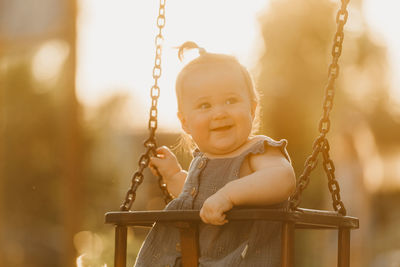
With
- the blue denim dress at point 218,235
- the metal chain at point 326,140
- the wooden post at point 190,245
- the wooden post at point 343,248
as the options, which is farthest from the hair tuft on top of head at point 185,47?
the wooden post at point 343,248

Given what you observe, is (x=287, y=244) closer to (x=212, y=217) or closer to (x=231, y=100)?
(x=212, y=217)

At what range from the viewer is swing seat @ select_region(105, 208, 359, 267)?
10.9 ft

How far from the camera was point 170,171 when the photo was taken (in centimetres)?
466

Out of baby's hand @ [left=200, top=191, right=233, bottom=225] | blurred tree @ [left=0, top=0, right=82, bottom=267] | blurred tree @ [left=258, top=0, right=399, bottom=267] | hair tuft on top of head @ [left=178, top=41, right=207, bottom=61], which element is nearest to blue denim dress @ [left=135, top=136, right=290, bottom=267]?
baby's hand @ [left=200, top=191, right=233, bottom=225]

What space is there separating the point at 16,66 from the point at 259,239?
64.5 feet

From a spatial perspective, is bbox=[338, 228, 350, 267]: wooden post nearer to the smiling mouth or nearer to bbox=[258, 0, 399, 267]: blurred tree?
the smiling mouth

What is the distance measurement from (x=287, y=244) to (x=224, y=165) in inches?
23.1

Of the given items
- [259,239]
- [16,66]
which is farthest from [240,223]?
[16,66]

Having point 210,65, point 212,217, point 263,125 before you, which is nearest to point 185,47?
point 210,65

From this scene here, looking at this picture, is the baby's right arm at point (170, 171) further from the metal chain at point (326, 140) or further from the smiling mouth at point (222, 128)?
the metal chain at point (326, 140)

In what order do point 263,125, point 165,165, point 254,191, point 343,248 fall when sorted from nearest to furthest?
point 254,191, point 343,248, point 165,165, point 263,125

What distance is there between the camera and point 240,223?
3.66 metres

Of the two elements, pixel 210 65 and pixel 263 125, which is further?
pixel 263 125

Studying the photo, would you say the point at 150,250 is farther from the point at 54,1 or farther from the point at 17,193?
the point at 17,193
